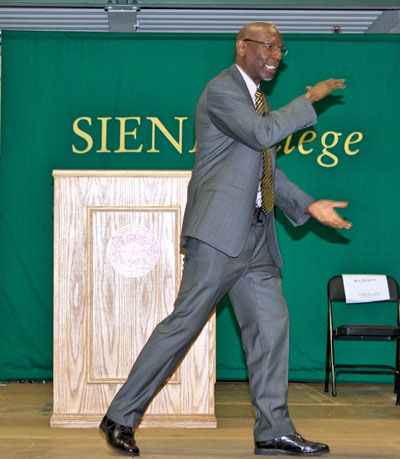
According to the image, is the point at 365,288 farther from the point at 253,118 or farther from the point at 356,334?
the point at 253,118

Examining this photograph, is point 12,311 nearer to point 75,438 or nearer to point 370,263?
point 75,438

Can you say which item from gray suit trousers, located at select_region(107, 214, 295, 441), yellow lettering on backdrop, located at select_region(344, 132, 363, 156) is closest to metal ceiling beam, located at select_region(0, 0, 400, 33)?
yellow lettering on backdrop, located at select_region(344, 132, 363, 156)

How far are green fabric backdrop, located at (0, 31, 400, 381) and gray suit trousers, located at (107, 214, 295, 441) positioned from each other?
2.53m

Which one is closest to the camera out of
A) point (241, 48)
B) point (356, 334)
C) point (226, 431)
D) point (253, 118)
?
point (253, 118)

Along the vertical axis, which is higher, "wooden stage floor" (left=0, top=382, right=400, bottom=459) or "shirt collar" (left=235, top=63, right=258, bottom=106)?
"shirt collar" (left=235, top=63, right=258, bottom=106)

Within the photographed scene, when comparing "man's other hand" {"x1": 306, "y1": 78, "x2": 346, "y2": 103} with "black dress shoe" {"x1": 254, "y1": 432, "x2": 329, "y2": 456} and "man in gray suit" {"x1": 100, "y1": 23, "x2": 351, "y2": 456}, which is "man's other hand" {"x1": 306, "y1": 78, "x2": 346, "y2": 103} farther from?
"black dress shoe" {"x1": 254, "y1": 432, "x2": 329, "y2": 456}

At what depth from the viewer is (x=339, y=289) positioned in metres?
5.57

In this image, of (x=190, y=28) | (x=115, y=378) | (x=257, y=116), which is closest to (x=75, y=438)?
(x=115, y=378)

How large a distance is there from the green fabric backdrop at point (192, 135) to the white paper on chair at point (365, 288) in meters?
0.20

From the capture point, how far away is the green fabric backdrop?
572cm

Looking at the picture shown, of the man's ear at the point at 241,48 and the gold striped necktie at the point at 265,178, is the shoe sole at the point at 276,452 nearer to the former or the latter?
the gold striped necktie at the point at 265,178

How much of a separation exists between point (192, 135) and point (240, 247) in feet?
9.41

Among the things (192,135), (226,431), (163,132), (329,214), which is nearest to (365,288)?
(192,135)

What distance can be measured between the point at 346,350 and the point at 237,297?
9.22 ft
